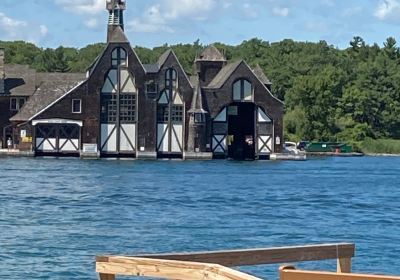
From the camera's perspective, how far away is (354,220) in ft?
122

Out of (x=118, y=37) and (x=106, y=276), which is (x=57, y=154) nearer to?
(x=118, y=37)

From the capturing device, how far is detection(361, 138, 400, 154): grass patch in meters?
126

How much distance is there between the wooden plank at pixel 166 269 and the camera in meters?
8.07

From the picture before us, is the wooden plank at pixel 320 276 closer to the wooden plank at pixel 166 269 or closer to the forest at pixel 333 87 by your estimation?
the wooden plank at pixel 166 269

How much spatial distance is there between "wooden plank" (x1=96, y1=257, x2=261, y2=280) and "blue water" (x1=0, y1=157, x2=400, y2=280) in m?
12.1

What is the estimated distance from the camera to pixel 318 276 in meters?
7.65

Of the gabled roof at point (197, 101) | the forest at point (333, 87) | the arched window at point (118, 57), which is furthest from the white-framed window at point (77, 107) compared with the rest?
the forest at point (333, 87)

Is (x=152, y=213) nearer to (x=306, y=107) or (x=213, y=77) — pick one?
(x=213, y=77)

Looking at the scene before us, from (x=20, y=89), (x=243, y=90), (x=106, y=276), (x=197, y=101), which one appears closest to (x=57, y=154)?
(x=20, y=89)

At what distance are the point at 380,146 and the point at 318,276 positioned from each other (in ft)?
399

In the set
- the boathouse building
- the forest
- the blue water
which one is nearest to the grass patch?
the forest

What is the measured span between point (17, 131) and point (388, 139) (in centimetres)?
5330

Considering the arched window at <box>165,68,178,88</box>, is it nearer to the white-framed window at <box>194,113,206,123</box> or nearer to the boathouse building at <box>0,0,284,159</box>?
the boathouse building at <box>0,0,284,159</box>

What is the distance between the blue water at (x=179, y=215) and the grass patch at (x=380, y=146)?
188ft
